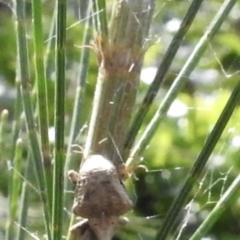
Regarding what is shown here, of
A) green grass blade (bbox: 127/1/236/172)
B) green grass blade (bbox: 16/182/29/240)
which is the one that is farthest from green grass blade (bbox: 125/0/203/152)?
green grass blade (bbox: 16/182/29/240)

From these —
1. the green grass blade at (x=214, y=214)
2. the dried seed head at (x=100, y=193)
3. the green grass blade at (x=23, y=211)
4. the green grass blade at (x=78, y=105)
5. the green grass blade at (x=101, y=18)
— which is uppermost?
the green grass blade at (x=101, y=18)

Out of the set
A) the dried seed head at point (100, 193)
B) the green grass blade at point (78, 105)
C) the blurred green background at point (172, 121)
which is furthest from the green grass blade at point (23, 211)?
the blurred green background at point (172, 121)

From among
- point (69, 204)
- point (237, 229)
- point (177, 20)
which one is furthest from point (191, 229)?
point (69, 204)

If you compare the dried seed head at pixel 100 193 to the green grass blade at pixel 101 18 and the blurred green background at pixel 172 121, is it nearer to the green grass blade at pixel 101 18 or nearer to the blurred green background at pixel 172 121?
the green grass blade at pixel 101 18

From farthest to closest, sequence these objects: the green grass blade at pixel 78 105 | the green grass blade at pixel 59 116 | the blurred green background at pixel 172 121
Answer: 1. the blurred green background at pixel 172 121
2. the green grass blade at pixel 78 105
3. the green grass blade at pixel 59 116

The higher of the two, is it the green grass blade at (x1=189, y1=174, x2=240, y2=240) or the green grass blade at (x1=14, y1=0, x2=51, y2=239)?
the green grass blade at (x1=14, y1=0, x2=51, y2=239)

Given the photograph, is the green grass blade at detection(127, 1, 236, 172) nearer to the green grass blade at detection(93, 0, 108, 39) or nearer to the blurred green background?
the green grass blade at detection(93, 0, 108, 39)
